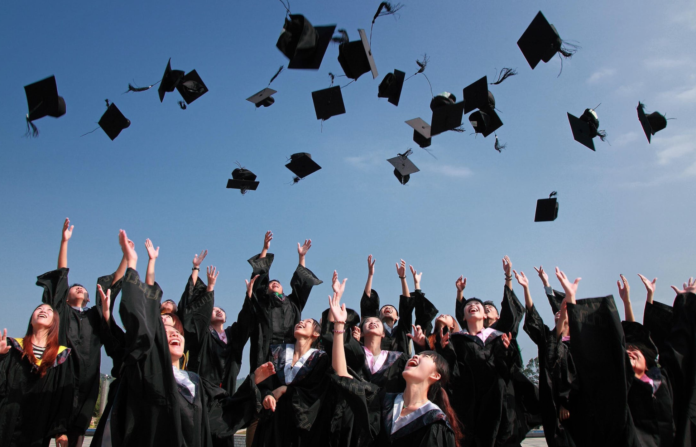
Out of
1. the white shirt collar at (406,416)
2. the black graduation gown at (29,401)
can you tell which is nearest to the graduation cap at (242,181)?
the black graduation gown at (29,401)

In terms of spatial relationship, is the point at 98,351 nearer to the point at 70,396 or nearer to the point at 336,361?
the point at 70,396

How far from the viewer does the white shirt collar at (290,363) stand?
167 inches

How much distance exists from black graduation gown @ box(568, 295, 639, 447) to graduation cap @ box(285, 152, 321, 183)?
14.4 ft

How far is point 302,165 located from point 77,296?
10.4ft

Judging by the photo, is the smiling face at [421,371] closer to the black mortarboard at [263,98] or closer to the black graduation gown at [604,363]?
the black graduation gown at [604,363]

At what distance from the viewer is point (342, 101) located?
667 cm

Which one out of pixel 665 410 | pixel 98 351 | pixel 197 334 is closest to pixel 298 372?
pixel 197 334

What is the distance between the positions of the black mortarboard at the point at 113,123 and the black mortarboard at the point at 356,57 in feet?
9.36

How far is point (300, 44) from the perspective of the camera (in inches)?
206

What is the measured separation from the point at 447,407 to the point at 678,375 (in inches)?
77.4

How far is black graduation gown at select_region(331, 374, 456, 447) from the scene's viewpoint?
3.16 m

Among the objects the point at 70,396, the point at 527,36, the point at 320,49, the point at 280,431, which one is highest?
the point at 527,36

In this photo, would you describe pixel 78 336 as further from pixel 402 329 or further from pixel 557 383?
pixel 557 383

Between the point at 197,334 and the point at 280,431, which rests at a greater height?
the point at 197,334
